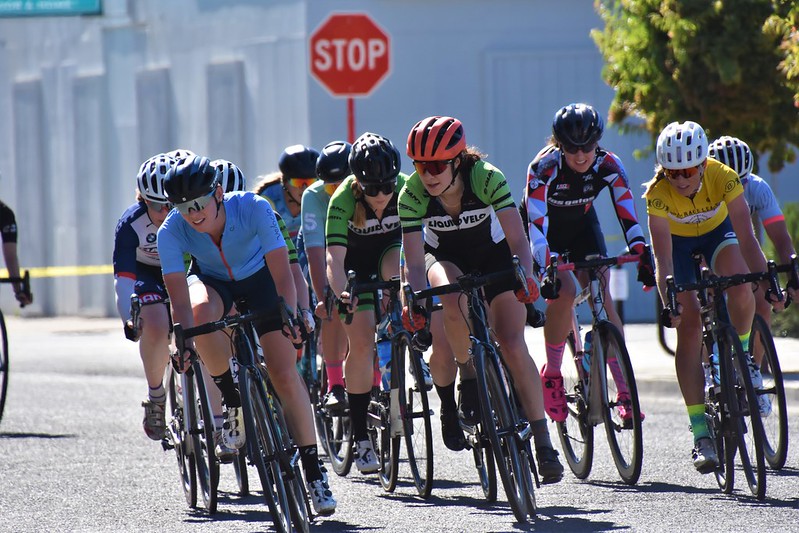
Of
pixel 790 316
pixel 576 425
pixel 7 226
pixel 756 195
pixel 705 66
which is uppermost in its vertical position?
pixel 705 66

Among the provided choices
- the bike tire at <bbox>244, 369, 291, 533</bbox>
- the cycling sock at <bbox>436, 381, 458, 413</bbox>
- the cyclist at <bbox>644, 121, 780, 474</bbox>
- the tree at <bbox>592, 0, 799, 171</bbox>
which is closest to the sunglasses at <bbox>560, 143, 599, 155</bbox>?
the cyclist at <bbox>644, 121, 780, 474</bbox>

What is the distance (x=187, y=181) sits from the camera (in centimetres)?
702

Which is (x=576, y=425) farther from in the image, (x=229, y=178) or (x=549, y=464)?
(x=229, y=178)

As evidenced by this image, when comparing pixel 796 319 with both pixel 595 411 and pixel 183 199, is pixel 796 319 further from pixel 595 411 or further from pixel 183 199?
pixel 183 199

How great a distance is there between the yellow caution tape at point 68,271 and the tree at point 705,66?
13.4 meters

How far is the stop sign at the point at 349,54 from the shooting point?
15664 millimetres

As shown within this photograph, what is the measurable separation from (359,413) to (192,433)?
1273 mm

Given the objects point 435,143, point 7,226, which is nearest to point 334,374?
point 435,143

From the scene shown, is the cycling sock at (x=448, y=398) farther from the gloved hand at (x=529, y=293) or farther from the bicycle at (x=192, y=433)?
the bicycle at (x=192, y=433)

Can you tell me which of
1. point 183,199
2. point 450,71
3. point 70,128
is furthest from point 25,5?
point 183,199

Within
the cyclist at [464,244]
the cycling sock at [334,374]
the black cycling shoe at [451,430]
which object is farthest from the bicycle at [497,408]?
the cycling sock at [334,374]

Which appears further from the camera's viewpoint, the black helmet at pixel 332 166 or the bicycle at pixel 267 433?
the black helmet at pixel 332 166

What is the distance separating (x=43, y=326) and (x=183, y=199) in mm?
18979

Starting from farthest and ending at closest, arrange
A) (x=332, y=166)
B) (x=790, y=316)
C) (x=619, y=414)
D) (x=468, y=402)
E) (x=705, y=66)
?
1. (x=790, y=316)
2. (x=705, y=66)
3. (x=332, y=166)
4. (x=619, y=414)
5. (x=468, y=402)
